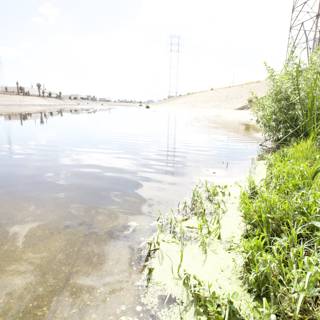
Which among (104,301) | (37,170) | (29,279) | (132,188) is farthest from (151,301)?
(37,170)

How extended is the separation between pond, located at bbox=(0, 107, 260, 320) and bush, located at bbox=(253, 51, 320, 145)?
1.31 metres

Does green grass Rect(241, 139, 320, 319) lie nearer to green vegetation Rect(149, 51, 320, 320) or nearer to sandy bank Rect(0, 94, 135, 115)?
green vegetation Rect(149, 51, 320, 320)

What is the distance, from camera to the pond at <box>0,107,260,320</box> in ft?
7.15

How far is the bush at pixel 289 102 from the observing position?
5969 millimetres

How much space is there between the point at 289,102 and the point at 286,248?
18.8 feet

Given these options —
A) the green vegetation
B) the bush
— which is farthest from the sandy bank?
the green vegetation

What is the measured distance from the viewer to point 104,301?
2.16 metres

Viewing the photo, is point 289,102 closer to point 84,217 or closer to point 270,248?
point 270,248

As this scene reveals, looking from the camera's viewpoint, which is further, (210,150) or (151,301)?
(210,150)

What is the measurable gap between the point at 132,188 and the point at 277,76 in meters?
5.75

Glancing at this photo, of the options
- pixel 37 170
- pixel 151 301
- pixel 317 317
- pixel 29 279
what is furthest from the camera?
pixel 37 170

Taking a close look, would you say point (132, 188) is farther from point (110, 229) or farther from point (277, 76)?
point (277, 76)

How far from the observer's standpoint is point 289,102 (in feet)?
22.3

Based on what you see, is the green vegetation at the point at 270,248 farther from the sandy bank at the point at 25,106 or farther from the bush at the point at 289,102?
the sandy bank at the point at 25,106
